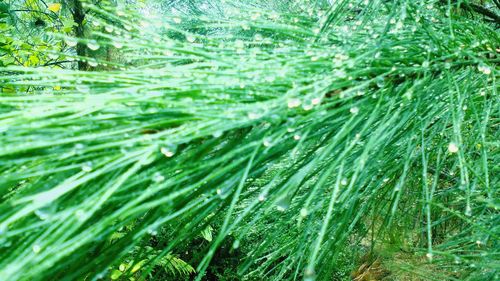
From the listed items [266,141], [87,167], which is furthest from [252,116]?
[87,167]

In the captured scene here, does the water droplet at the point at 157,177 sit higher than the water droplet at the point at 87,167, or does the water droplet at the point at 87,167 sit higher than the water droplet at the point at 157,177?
the water droplet at the point at 87,167

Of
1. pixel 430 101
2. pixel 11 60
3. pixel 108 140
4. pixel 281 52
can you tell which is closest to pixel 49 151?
pixel 108 140

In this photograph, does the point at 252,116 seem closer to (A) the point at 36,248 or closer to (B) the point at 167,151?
(B) the point at 167,151

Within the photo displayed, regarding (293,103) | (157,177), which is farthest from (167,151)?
(293,103)

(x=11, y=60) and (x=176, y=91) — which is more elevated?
(x=176, y=91)

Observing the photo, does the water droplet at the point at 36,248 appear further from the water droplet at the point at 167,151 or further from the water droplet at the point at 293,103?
the water droplet at the point at 293,103

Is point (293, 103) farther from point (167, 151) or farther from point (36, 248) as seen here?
point (36, 248)

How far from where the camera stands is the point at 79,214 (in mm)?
358

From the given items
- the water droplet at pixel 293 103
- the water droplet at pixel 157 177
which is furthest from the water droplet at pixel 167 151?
the water droplet at pixel 293 103

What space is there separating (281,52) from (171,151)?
216 millimetres

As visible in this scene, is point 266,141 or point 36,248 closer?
point 36,248

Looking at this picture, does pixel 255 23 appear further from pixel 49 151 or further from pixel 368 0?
pixel 49 151

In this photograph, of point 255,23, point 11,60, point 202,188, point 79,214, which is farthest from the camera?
point 11,60

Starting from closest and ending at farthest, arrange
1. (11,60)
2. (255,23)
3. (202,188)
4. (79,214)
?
(79,214)
(202,188)
(255,23)
(11,60)
